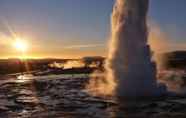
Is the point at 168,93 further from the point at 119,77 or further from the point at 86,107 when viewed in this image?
the point at 86,107

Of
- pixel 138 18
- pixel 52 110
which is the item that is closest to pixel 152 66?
pixel 138 18

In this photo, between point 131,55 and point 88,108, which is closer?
point 88,108

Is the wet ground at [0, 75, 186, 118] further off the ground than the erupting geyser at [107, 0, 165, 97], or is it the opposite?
the erupting geyser at [107, 0, 165, 97]

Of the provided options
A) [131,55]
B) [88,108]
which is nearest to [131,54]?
[131,55]

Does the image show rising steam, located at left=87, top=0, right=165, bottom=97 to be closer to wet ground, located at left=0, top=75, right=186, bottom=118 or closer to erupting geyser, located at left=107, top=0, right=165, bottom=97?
erupting geyser, located at left=107, top=0, right=165, bottom=97

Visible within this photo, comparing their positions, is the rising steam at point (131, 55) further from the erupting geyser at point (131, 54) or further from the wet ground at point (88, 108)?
the wet ground at point (88, 108)

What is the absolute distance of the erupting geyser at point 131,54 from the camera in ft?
95.3

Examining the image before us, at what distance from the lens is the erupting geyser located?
2905 centimetres

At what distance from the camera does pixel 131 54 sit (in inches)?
1166

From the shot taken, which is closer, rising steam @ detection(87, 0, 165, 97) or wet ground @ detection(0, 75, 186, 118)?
wet ground @ detection(0, 75, 186, 118)

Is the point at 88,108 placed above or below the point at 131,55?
below

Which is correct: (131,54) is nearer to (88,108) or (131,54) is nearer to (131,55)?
(131,55)

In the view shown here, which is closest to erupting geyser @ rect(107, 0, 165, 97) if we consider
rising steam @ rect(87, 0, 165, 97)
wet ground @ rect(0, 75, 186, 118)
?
rising steam @ rect(87, 0, 165, 97)

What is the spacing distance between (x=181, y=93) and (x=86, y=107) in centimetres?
982
